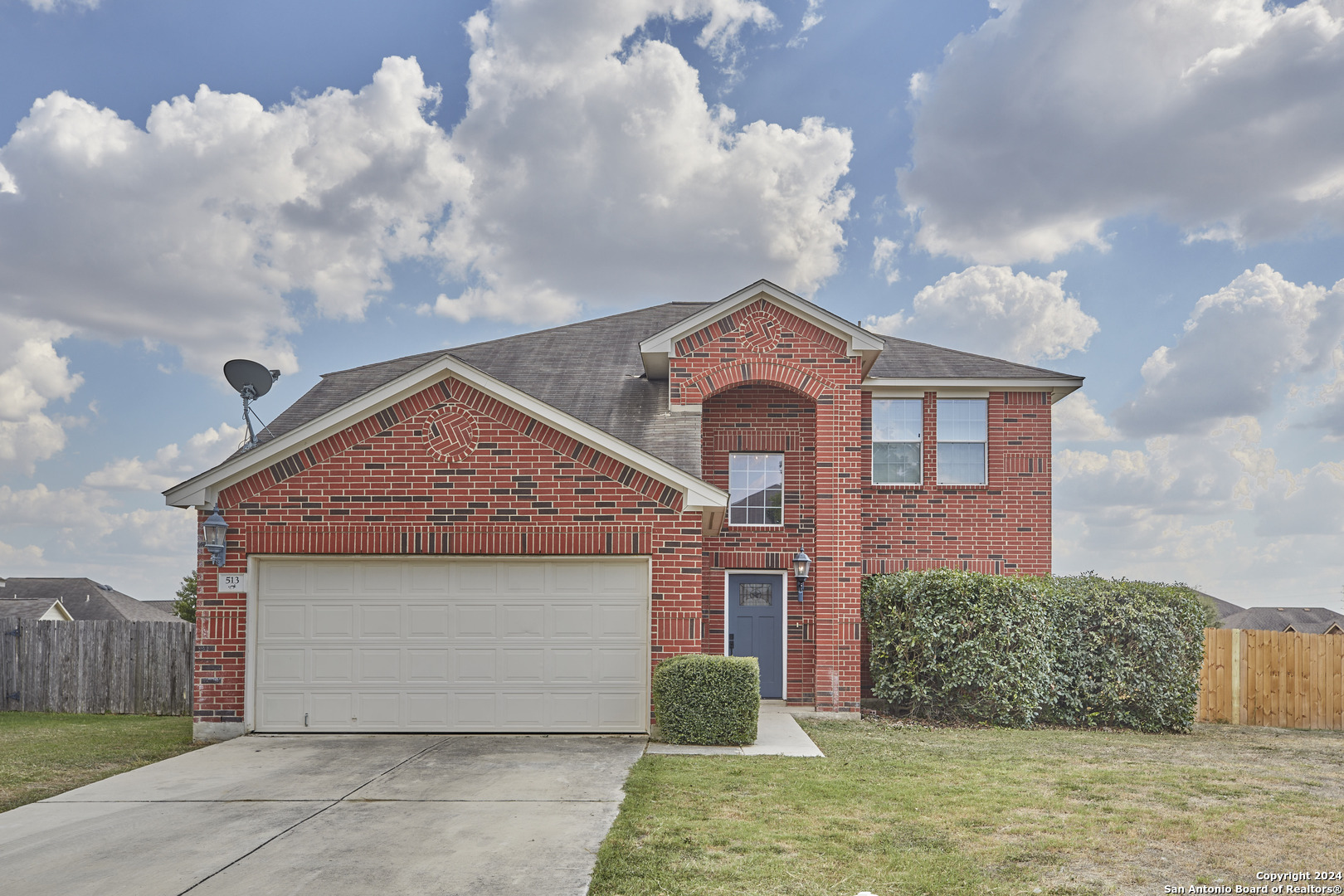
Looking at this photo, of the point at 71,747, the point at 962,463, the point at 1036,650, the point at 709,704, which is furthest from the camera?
the point at 962,463

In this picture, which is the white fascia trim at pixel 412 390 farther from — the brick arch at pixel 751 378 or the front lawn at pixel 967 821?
the brick arch at pixel 751 378

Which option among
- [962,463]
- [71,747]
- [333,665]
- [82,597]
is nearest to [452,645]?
[333,665]

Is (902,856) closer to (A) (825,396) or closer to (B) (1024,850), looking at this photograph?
(B) (1024,850)

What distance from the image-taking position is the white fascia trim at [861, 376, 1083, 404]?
15.9 meters

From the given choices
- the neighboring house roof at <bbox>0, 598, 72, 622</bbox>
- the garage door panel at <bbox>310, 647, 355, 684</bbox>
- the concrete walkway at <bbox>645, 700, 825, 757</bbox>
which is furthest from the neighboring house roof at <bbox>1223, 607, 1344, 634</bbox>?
the neighboring house roof at <bbox>0, 598, 72, 622</bbox>

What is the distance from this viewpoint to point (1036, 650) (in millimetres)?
13297

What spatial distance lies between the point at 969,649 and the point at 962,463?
13.4 ft

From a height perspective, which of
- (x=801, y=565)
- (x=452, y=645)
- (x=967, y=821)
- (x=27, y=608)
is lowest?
(x=27, y=608)

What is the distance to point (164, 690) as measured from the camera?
16.1 m

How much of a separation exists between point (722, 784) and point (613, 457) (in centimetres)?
435

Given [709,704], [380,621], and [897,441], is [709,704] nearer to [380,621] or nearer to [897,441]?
[380,621]

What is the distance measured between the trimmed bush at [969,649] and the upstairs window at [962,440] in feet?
9.20

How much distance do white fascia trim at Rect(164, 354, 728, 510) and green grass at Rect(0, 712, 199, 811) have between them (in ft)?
10.2

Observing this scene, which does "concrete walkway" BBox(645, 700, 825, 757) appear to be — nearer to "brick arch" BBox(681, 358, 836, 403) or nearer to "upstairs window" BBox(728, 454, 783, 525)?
"upstairs window" BBox(728, 454, 783, 525)
